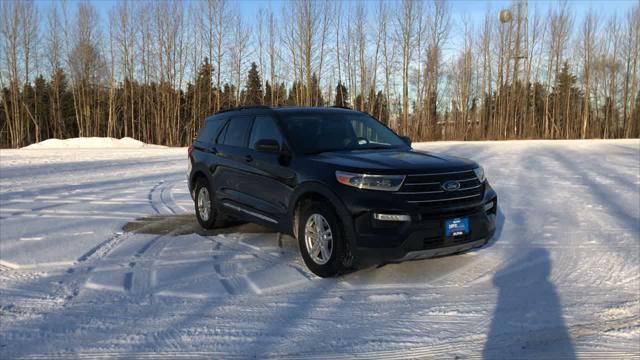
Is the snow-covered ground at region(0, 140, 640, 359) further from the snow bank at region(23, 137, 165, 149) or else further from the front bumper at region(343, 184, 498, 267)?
the snow bank at region(23, 137, 165, 149)

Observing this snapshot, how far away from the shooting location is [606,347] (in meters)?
3.41

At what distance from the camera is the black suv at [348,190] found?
4.48m

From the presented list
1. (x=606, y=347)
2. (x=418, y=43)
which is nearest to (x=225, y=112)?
(x=606, y=347)

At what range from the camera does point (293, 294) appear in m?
4.47

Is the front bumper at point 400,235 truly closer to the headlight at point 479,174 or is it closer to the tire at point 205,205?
the headlight at point 479,174

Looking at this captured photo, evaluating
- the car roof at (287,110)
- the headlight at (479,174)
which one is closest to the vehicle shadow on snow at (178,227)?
the car roof at (287,110)

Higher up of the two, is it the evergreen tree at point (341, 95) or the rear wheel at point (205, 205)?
the evergreen tree at point (341, 95)

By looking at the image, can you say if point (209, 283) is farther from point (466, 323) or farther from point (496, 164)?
point (496, 164)

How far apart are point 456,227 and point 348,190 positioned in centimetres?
104

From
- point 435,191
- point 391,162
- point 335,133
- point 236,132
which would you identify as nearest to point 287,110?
point 335,133

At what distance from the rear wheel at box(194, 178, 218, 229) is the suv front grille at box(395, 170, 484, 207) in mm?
3375

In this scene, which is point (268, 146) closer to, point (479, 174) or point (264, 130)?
point (264, 130)

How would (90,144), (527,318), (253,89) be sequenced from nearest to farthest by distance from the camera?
(527,318)
(90,144)
(253,89)

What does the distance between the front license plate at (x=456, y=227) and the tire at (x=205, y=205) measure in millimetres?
3544
